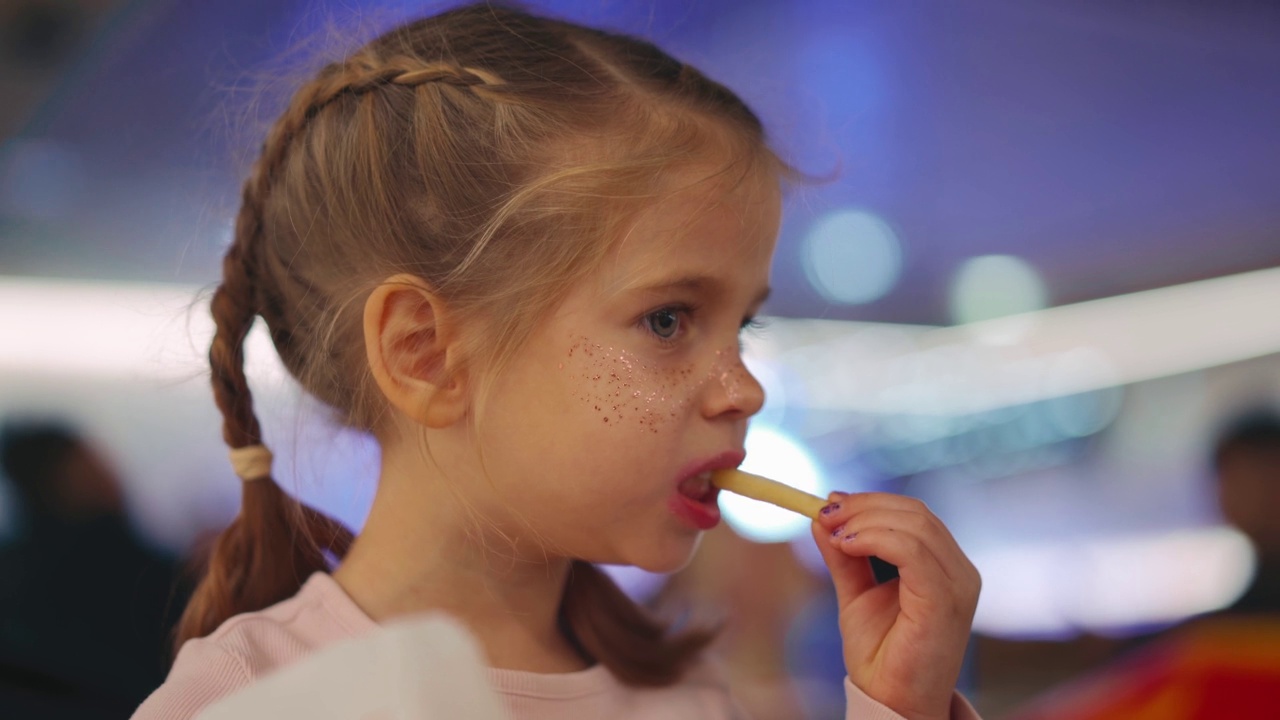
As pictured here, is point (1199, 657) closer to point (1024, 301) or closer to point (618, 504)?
point (1024, 301)

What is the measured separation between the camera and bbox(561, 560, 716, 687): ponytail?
0.84 metres

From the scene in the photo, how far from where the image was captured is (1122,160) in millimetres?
1550

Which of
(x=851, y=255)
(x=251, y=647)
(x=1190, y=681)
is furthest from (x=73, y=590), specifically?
(x=1190, y=681)

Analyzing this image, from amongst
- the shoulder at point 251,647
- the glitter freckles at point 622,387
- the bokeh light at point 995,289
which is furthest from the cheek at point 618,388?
the bokeh light at point 995,289

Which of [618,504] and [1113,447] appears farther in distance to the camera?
[1113,447]

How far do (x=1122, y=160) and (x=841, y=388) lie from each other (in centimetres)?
61

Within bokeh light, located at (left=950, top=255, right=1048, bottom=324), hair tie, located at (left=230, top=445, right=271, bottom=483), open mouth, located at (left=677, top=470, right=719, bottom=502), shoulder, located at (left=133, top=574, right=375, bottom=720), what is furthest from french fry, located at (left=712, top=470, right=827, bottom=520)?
bokeh light, located at (left=950, top=255, right=1048, bottom=324)

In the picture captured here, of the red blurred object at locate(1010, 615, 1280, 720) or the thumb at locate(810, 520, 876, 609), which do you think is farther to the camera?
the red blurred object at locate(1010, 615, 1280, 720)

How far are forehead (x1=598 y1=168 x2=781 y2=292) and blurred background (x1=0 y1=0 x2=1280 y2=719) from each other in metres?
0.25

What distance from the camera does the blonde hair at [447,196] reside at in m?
0.71

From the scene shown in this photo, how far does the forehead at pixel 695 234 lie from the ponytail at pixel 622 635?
0.32 m

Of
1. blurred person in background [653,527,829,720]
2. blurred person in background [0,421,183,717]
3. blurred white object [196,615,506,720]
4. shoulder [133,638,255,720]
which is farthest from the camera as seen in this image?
blurred person in background [653,527,829,720]

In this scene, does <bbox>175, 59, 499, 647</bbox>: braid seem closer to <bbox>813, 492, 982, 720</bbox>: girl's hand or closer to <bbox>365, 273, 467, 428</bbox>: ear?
<bbox>365, 273, 467, 428</bbox>: ear

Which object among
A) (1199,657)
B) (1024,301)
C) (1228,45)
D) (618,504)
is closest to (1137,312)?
(1024,301)
